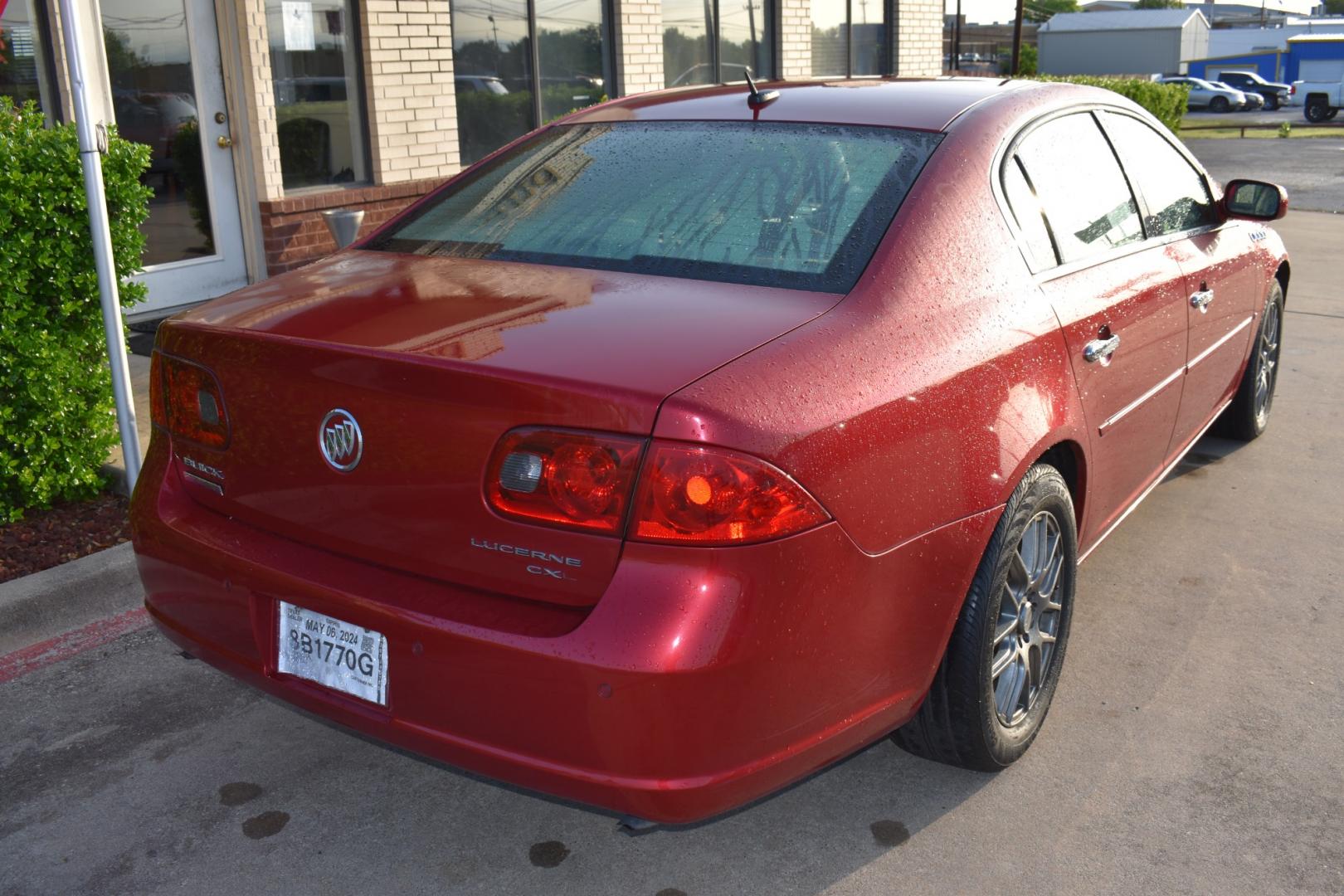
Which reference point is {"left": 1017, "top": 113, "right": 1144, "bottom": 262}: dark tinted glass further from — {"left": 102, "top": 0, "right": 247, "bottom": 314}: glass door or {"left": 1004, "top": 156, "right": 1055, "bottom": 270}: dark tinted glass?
{"left": 102, "top": 0, "right": 247, "bottom": 314}: glass door

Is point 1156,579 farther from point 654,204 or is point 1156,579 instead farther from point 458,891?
point 458,891

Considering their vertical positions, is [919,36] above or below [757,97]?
above

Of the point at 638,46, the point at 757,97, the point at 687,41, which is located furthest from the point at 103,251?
the point at 687,41

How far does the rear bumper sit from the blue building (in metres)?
48.3

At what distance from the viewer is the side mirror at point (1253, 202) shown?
4723 mm

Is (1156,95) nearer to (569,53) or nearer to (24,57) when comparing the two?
(569,53)

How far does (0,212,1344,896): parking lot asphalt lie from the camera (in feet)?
9.43

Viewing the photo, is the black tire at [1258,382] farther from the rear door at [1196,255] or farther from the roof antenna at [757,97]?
the roof antenna at [757,97]

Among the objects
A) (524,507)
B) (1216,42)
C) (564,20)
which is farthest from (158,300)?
(1216,42)

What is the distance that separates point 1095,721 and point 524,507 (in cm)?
191

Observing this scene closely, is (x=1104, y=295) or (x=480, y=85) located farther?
(x=480, y=85)

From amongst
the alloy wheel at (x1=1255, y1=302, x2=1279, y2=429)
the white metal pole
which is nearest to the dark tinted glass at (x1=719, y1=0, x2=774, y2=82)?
the alloy wheel at (x1=1255, y1=302, x2=1279, y2=429)

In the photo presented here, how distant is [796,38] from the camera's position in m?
13.5

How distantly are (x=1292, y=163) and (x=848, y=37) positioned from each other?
1428 centimetres
